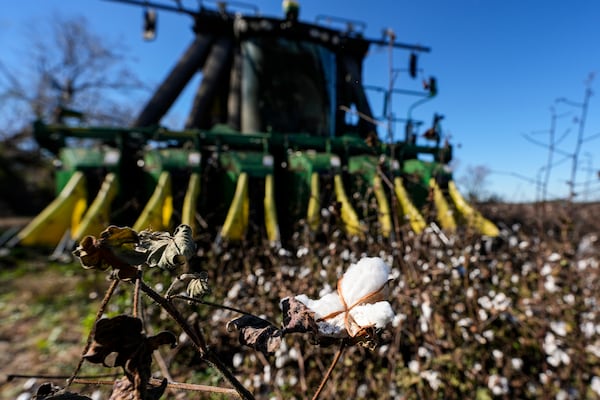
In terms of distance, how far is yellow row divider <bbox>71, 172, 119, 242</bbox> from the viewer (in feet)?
10.8

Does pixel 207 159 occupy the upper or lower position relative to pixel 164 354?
upper

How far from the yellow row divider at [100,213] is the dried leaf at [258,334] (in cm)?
325

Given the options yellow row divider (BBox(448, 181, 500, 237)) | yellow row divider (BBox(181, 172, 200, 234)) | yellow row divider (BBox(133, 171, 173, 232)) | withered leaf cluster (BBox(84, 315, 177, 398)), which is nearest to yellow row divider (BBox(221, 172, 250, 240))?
yellow row divider (BBox(181, 172, 200, 234))

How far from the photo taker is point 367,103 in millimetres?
6266

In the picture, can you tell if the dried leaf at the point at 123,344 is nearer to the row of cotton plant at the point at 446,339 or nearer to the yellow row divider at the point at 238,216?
the row of cotton plant at the point at 446,339

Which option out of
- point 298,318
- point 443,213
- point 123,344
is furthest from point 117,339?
point 443,213

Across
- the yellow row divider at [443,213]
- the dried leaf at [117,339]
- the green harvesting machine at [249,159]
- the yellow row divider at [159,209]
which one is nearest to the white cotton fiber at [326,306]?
the dried leaf at [117,339]

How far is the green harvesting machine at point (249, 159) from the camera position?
3.29 meters

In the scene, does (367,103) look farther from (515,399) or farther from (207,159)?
(515,399)

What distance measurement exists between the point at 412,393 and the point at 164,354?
1644mm

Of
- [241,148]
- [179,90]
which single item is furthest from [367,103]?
[179,90]

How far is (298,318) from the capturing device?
47cm

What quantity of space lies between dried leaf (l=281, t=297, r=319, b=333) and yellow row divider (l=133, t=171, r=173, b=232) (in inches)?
125

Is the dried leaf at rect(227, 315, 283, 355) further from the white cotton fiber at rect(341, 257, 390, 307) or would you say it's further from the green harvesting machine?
the green harvesting machine
